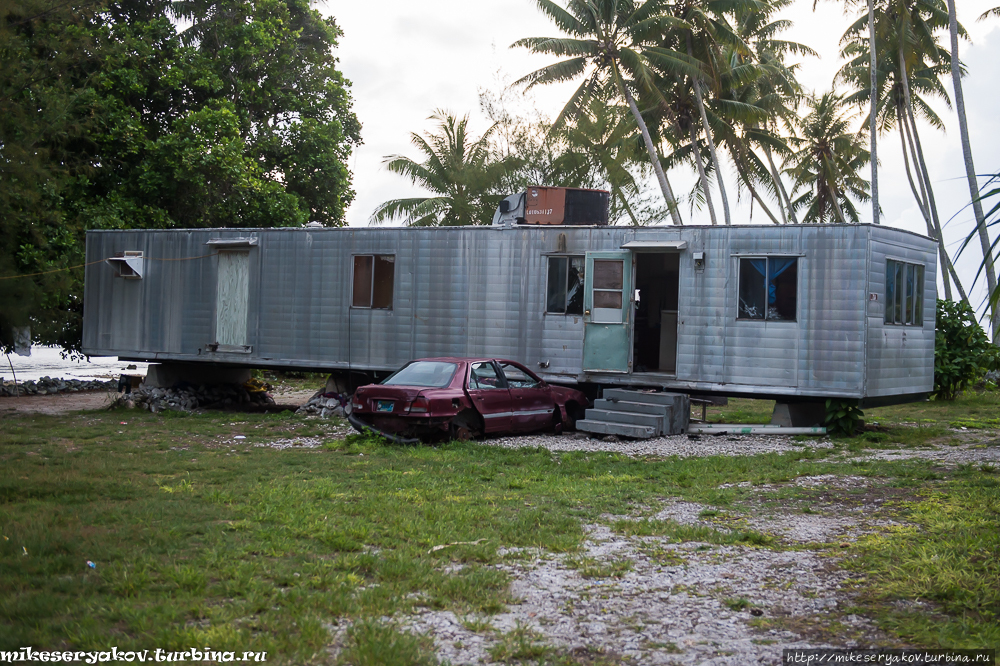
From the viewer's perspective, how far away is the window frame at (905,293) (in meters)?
12.9

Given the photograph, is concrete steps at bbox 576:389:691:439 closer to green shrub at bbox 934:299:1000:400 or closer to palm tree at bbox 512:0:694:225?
green shrub at bbox 934:299:1000:400

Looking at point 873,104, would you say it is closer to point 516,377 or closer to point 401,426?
point 516,377

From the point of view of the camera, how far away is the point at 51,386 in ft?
72.7

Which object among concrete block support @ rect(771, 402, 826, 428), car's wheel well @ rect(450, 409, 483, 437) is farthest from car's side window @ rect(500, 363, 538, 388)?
concrete block support @ rect(771, 402, 826, 428)

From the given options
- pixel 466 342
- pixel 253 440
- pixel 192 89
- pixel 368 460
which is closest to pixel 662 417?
pixel 466 342

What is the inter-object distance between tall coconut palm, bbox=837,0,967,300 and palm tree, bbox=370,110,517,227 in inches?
498

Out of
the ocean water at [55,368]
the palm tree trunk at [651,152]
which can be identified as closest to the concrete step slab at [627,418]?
the palm tree trunk at [651,152]

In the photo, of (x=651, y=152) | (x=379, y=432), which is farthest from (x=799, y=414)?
(x=651, y=152)

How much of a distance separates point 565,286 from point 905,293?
209 inches

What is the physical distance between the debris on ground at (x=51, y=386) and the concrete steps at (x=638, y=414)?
608 inches

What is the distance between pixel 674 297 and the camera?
16484 mm

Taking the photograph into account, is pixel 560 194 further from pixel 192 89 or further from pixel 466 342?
pixel 192 89

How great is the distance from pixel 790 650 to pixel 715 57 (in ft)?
78.4

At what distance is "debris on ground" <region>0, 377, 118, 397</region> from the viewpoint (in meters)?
21.4
